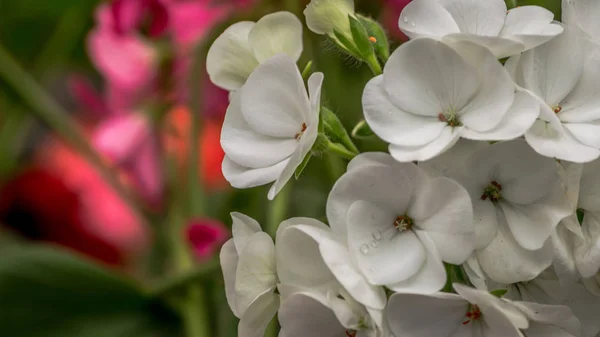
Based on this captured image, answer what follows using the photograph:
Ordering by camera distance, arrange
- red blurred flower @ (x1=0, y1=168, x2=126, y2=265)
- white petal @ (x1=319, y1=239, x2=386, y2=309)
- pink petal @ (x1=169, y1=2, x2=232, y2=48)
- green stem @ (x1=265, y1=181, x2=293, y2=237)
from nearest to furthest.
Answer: white petal @ (x1=319, y1=239, x2=386, y2=309)
green stem @ (x1=265, y1=181, x2=293, y2=237)
pink petal @ (x1=169, y1=2, x2=232, y2=48)
red blurred flower @ (x1=0, y1=168, x2=126, y2=265)

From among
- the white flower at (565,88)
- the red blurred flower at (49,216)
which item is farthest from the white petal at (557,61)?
the red blurred flower at (49,216)

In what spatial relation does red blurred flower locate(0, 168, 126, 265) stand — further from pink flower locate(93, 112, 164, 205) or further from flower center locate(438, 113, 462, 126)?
flower center locate(438, 113, 462, 126)

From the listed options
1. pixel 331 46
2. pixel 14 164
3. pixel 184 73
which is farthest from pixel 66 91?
pixel 331 46

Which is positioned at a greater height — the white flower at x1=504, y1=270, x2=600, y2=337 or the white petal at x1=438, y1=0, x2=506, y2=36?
the white petal at x1=438, y1=0, x2=506, y2=36

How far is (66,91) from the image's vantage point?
0.76 meters

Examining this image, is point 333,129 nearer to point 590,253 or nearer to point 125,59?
point 590,253

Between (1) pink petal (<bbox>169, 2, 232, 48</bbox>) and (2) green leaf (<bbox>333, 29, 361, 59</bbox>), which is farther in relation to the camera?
(1) pink petal (<bbox>169, 2, 232, 48</bbox>)

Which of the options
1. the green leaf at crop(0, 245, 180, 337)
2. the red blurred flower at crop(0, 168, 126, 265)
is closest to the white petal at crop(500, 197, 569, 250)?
the green leaf at crop(0, 245, 180, 337)

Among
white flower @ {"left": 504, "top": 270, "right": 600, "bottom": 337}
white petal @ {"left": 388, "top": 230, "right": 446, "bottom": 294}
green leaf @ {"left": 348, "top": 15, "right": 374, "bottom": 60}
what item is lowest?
white flower @ {"left": 504, "top": 270, "right": 600, "bottom": 337}

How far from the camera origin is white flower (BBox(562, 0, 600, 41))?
0.67 feet

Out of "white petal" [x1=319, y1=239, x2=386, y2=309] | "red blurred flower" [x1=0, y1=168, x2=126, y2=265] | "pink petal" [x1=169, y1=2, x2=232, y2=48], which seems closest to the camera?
"white petal" [x1=319, y1=239, x2=386, y2=309]

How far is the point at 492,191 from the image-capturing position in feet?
0.63

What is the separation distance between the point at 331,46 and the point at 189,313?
6.5 inches

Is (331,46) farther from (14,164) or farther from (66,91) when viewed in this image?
(66,91)
